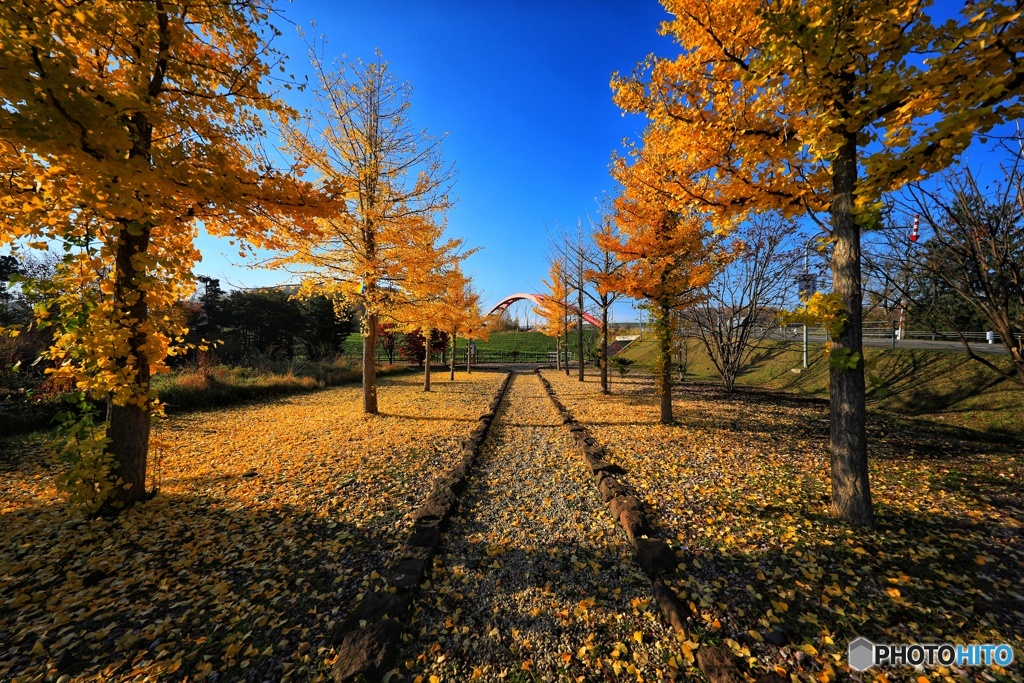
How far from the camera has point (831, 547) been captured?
3.39 meters

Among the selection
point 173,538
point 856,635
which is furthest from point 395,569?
point 856,635

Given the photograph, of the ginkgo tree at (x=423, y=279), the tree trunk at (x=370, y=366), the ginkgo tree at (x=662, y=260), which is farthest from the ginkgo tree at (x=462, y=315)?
the ginkgo tree at (x=662, y=260)

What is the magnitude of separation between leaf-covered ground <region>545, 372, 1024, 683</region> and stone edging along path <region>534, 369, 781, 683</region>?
0.40 feet

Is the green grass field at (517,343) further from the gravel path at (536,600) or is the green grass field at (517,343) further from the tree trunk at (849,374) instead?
the tree trunk at (849,374)

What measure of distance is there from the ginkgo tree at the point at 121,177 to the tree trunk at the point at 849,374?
624cm

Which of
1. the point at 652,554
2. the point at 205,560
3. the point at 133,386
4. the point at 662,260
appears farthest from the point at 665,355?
the point at 133,386

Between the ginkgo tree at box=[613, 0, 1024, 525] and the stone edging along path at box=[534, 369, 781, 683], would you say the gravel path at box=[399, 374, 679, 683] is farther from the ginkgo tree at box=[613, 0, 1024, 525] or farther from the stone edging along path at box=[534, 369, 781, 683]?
the ginkgo tree at box=[613, 0, 1024, 525]

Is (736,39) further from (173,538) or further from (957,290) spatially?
(173,538)

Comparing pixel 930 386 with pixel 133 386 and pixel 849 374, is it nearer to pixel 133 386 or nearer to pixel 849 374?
pixel 849 374

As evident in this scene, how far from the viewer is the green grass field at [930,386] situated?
9289mm

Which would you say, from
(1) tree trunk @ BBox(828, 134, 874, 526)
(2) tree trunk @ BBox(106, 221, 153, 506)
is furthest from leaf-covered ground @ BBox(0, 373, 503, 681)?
(1) tree trunk @ BBox(828, 134, 874, 526)

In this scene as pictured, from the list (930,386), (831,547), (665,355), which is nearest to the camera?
(831,547)

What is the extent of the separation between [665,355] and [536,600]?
6.91 m

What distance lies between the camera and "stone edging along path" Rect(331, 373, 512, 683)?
2232 mm
